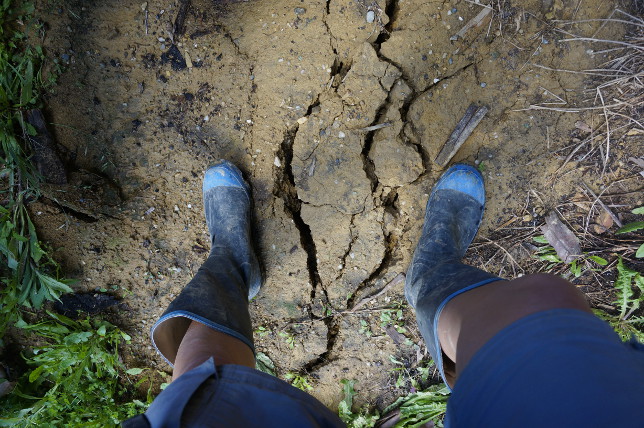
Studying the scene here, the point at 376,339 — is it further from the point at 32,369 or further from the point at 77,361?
the point at 32,369

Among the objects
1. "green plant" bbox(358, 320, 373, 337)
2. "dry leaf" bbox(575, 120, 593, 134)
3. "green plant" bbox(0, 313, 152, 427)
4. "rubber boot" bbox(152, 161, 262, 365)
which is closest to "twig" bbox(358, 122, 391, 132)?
"rubber boot" bbox(152, 161, 262, 365)

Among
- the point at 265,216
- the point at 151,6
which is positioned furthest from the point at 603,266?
the point at 151,6

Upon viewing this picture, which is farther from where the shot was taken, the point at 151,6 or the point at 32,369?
the point at 32,369

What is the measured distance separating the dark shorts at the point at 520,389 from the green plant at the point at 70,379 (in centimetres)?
160

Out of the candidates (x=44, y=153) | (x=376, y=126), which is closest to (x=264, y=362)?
(x=376, y=126)

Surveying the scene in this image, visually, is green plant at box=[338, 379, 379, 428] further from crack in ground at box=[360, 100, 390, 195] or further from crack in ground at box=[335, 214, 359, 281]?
crack in ground at box=[360, 100, 390, 195]

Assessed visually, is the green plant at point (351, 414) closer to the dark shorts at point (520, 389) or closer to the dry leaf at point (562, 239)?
the dark shorts at point (520, 389)

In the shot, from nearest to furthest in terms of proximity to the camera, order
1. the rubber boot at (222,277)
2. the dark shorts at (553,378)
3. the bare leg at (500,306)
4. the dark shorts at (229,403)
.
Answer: the dark shorts at (553,378) → the dark shorts at (229,403) → the bare leg at (500,306) → the rubber boot at (222,277)

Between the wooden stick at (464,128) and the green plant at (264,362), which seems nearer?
the wooden stick at (464,128)

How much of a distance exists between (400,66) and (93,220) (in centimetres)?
220

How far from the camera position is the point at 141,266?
2744 mm

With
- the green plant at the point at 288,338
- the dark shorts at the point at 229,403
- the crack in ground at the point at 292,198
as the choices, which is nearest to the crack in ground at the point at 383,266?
the crack in ground at the point at 292,198

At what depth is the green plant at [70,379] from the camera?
267cm

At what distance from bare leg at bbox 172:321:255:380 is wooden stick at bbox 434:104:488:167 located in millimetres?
1667
